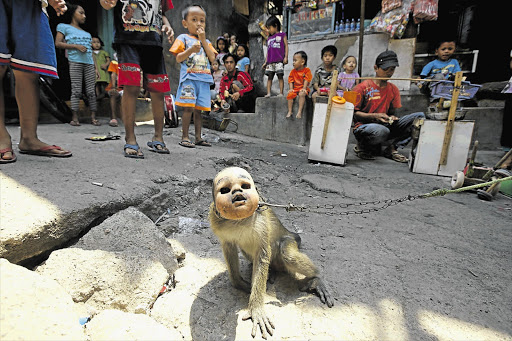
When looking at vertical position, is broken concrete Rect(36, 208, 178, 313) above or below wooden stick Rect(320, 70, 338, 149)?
below

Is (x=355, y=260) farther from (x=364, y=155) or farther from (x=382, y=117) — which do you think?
(x=364, y=155)

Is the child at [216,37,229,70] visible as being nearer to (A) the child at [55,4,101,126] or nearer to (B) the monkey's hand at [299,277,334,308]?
(A) the child at [55,4,101,126]

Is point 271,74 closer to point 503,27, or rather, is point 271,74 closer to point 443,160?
point 443,160

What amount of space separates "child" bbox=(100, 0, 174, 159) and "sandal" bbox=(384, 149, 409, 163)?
171 inches

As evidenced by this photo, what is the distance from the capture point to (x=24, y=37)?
241 centimetres

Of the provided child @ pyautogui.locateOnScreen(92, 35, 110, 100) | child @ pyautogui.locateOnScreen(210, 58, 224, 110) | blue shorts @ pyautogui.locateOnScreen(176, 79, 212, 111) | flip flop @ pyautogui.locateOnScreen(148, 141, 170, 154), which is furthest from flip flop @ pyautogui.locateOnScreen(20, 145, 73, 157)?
child @ pyautogui.locateOnScreen(210, 58, 224, 110)

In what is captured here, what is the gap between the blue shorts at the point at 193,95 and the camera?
4141 millimetres

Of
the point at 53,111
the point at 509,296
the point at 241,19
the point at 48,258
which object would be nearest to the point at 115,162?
the point at 48,258

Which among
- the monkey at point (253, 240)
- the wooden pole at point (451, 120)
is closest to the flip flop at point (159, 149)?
the monkey at point (253, 240)

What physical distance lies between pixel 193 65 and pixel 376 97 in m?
3.34

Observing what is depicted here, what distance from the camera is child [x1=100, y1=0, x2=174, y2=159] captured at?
3127mm

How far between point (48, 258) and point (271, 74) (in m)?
6.79


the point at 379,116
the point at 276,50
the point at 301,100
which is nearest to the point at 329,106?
the point at 379,116

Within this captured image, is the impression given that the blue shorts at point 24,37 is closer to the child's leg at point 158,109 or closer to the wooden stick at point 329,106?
the child's leg at point 158,109
